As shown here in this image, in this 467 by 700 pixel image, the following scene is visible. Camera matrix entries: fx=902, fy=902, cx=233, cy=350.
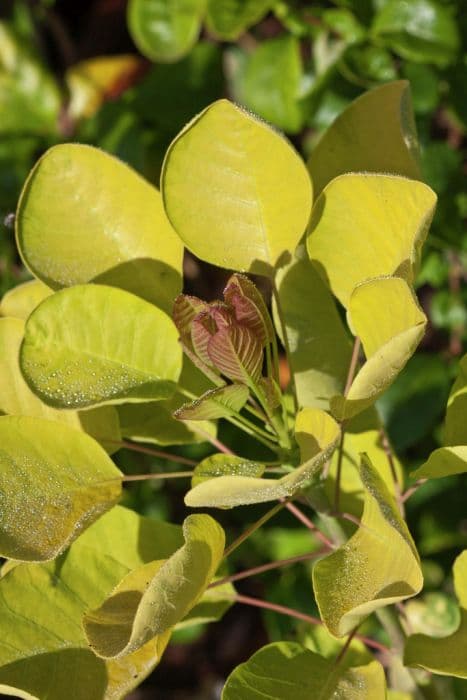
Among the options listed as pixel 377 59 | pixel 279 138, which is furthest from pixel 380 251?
pixel 377 59

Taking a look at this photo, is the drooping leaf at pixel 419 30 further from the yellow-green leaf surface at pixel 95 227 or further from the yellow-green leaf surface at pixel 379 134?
the yellow-green leaf surface at pixel 95 227

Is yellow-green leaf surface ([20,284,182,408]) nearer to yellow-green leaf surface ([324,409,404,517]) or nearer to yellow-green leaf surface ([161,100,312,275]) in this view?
yellow-green leaf surface ([161,100,312,275])

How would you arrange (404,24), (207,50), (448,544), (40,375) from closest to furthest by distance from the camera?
(40,375), (404,24), (448,544), (207,50)

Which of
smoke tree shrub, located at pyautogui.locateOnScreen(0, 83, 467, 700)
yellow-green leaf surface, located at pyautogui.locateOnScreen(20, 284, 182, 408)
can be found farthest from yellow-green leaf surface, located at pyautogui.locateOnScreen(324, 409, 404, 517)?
yellow-green leaf surface, located at pyautogui.locateOnScreen(20, 284, 182, 408)

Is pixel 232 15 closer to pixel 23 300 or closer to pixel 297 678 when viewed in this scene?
pixel 23 300

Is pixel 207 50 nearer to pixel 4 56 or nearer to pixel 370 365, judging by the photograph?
pixel 4 56

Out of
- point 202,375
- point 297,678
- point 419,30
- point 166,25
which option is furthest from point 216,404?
point 166,25
